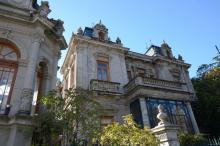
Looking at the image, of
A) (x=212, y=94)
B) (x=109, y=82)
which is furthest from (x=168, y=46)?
(x=109, y=82)

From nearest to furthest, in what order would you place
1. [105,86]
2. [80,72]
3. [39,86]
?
[39,86] < [105,86] < [80,72]

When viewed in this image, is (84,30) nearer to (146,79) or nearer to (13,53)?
(146,79)

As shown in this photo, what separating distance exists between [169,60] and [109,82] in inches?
308

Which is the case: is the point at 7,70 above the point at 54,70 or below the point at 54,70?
below

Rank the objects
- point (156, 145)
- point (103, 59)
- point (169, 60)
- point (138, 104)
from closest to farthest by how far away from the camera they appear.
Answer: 1. point (156, 145)
2. point (138, 104)
3. point (103, 59)
4. point (169, 60)

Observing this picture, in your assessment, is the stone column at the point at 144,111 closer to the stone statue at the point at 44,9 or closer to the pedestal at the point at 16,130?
the pedestal at the point at 16,130

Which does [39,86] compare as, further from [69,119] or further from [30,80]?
[69,119]

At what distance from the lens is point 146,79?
14797 mm

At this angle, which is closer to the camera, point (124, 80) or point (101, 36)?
point (124, 80)

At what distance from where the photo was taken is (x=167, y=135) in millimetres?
7000

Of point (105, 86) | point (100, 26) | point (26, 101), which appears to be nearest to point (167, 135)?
point (26, 101)

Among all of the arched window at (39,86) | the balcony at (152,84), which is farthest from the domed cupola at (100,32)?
the arched window at (39,86)

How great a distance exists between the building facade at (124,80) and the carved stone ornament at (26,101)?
20.1ft

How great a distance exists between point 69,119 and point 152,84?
9142 millimetres
